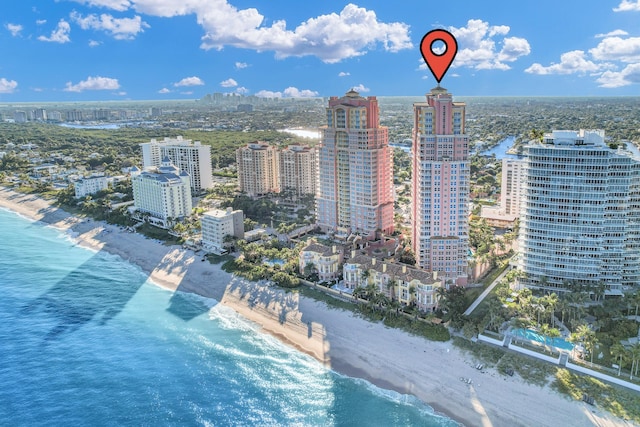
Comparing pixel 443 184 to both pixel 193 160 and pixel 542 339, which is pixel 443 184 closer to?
pixel 542 339

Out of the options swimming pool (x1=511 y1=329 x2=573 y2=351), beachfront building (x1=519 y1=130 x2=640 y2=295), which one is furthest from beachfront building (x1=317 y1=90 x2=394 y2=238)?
swimming pool (x1=511 y1=329 x2=573 y2=351)

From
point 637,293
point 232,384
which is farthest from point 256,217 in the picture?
point 637,293

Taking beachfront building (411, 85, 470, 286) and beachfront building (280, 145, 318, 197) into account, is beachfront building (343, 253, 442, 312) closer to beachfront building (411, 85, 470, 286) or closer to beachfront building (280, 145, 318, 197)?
beachfront building (411, 85, 470, 286)

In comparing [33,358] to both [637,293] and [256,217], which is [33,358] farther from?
[637,293]

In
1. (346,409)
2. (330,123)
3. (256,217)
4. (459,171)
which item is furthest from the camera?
(256,217)

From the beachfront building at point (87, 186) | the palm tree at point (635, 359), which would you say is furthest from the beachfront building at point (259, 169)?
the palm tree at point (635, 359)

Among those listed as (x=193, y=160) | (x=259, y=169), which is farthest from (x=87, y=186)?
(x=259, y=169)
